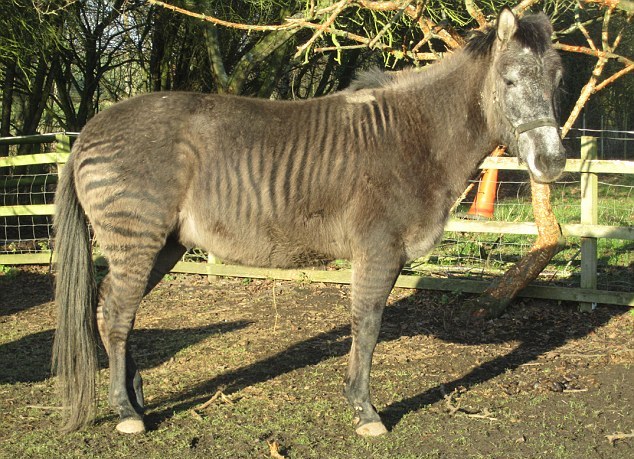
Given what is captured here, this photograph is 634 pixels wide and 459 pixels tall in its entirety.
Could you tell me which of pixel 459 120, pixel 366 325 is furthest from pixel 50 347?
pixel 459 120

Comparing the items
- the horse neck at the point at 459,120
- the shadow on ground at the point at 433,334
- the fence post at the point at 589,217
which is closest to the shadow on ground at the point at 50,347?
the shadow on ground at the point at 433,334

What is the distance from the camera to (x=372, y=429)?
15.3ft

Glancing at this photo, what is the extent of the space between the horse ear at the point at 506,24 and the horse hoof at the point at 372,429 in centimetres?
265

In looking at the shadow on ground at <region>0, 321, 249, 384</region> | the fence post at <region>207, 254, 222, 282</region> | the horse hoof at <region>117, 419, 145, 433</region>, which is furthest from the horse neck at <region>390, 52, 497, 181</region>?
the fence post at <region>207, 254, 222, 282</region>

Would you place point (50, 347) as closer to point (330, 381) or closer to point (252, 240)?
point (330, 381)

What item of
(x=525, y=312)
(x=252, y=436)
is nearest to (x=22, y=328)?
(x=252, y=436)

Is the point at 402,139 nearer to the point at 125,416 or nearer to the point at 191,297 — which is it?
the point at 125,416

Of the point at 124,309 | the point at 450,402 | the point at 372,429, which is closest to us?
the point at 372,429

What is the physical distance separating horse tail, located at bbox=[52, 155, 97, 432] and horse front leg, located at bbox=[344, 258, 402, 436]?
1774 millimetres

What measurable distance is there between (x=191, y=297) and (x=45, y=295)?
1900 mm

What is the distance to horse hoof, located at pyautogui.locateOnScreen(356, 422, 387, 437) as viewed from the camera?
15.3 feet

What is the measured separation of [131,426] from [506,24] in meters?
3.58

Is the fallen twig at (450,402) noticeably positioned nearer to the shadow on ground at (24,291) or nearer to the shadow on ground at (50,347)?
the shadow on ground at (50,347)

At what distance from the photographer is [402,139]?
4.86m
